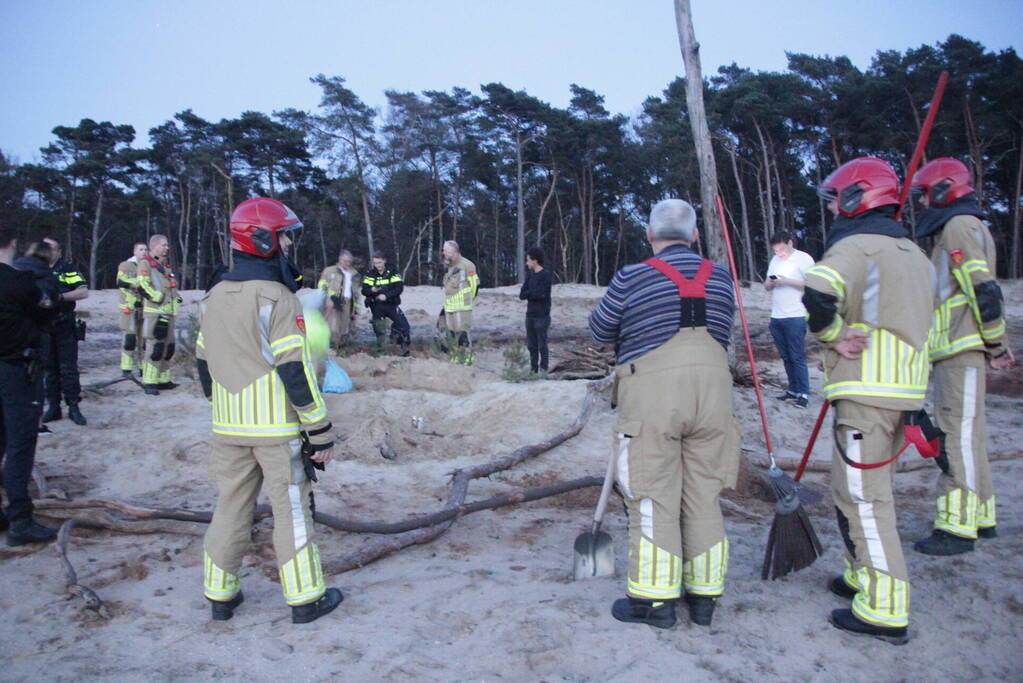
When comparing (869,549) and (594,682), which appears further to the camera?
(869,549)

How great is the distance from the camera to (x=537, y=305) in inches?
423

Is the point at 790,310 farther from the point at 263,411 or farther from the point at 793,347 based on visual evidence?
the point at 263,411

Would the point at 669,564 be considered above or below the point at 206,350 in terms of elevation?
below

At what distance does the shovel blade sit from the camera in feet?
12.8

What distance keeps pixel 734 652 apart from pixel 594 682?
69 centimetres

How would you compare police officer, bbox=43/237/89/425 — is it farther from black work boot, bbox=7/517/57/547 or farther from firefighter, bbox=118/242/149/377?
black work boot, bbox=7/517/57/547

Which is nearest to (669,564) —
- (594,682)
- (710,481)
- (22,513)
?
(710,481)

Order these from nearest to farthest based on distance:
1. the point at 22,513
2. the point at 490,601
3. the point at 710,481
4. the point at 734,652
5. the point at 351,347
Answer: the point at 734,652 → the point at 710,481 → the point at 490,601 → the point at 22,513 → the point at 351,347

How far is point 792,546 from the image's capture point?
377cm

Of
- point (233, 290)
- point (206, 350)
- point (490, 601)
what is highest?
point (233, 290)

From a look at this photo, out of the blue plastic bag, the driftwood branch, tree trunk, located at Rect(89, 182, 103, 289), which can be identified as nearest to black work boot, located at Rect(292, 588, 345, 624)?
the driftwood branch

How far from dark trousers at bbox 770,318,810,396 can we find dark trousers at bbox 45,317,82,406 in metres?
7.94

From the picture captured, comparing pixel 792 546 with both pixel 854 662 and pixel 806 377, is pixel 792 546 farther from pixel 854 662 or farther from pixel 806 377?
pixel 806 377

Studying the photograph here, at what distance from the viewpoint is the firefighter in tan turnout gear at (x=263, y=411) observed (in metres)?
3.42
